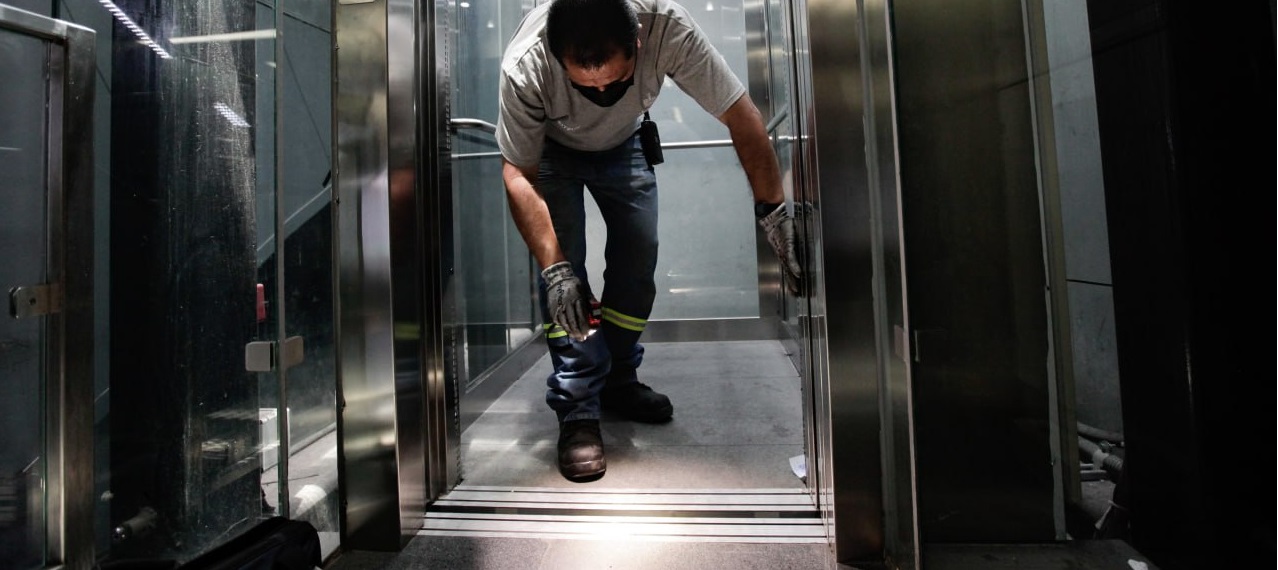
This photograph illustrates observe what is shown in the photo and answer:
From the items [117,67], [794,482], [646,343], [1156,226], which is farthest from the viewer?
[646,343]

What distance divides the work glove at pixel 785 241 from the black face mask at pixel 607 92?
441mm

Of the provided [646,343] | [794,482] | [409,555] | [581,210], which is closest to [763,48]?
[646,343]

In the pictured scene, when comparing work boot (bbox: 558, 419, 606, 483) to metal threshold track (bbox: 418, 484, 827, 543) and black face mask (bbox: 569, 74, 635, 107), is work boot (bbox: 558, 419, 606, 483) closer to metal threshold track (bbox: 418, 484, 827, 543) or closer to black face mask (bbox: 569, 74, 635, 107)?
metal threshold track (bbox: 418, 484, 827, 543)

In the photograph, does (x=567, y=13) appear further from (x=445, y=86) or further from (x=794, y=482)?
(x=794, y=482)

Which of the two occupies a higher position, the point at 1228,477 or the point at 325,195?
the point at 325,195

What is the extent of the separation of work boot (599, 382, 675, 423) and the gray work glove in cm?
50

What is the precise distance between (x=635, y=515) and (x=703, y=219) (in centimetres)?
221

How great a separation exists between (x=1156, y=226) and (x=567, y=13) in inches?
40.2

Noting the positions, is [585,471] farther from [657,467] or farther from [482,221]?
[482,221]

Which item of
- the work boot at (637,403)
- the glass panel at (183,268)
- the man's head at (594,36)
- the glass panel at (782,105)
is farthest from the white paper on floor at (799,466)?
the glass panel at (183,268)

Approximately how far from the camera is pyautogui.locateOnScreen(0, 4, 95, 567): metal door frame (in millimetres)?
958

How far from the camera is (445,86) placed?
143cm

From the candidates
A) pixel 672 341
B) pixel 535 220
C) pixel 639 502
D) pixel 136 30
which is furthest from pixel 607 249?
pixel 672 341

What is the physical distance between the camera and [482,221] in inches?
87.6
